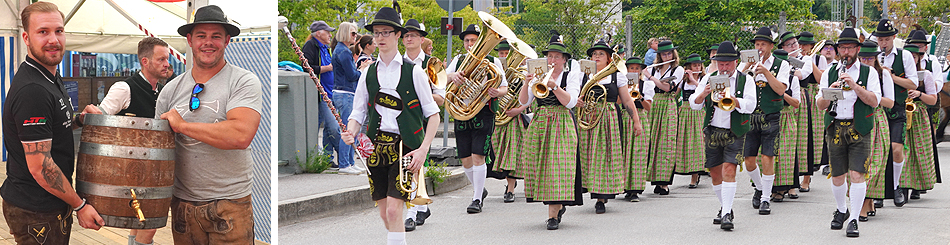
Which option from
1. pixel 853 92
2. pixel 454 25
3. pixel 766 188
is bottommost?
pixel 766 188

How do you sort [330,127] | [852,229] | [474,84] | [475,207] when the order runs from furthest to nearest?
[330,127] → [475,207] → [474,84] → [852,229]

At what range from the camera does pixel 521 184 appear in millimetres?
10906

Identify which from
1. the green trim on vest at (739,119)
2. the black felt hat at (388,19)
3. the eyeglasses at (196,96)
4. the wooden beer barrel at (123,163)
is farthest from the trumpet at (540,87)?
the wooden beer barrel at (123,163)

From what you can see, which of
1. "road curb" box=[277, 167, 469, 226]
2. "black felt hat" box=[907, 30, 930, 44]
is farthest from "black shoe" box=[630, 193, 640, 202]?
"black felt hat" box=[907, 30, 930, 44]

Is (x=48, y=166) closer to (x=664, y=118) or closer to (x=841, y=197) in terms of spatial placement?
(x=841, y=197)

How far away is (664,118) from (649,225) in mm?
2802

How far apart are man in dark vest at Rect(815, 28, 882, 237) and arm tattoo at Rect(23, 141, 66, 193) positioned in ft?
17.9

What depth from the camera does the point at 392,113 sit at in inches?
215

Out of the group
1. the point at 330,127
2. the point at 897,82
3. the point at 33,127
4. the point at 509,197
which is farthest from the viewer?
the point at 330,127

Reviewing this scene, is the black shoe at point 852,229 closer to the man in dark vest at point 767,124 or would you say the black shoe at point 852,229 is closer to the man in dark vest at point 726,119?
the man in dark vest at point 726,119

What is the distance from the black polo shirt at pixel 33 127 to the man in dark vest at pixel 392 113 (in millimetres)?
1796

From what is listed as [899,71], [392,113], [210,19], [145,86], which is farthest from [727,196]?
[210,19]

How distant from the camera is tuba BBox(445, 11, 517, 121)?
7391 mm

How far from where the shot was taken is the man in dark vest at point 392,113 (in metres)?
5.39
